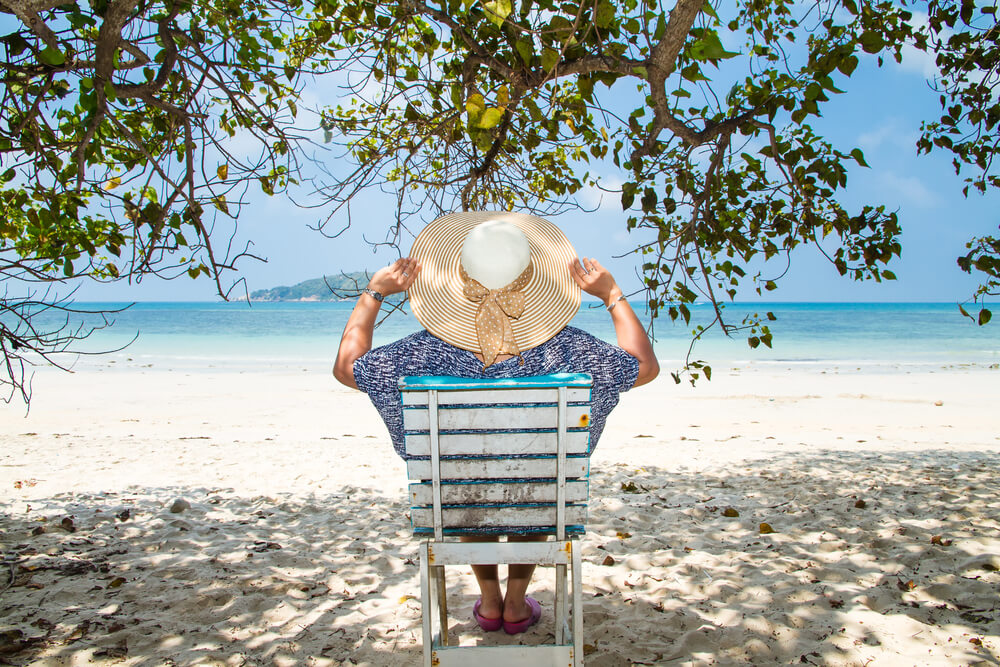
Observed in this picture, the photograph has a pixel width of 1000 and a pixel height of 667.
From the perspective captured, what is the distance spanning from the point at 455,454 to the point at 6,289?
3.29 metres

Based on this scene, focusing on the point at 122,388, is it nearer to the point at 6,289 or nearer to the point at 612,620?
the point at 6,289

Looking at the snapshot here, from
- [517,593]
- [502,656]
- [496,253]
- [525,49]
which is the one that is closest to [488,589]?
[517,593]

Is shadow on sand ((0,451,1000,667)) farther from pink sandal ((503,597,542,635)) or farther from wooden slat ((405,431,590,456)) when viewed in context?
wooden slat ((405,431,590,456))

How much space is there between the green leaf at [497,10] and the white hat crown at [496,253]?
850mm

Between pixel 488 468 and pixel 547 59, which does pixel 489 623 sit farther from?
pixel 547 59

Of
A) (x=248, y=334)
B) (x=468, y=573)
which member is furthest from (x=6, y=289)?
(x=248, y=334)

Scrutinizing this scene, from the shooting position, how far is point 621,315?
2211 millimetres

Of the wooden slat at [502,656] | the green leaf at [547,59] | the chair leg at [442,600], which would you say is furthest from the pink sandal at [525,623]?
the green leaf at [547,59]

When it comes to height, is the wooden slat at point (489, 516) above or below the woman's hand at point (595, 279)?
below

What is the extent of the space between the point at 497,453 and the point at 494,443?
0.03 m

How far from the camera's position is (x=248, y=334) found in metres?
31.4

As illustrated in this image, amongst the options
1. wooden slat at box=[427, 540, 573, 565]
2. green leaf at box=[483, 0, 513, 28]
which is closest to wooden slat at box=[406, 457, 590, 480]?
wooden slat at box=[427, 540, 573, 565]

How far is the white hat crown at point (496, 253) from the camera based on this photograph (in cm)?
212

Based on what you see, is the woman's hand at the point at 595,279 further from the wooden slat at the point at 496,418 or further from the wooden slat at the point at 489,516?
the wooden slat at the point at 489,516
